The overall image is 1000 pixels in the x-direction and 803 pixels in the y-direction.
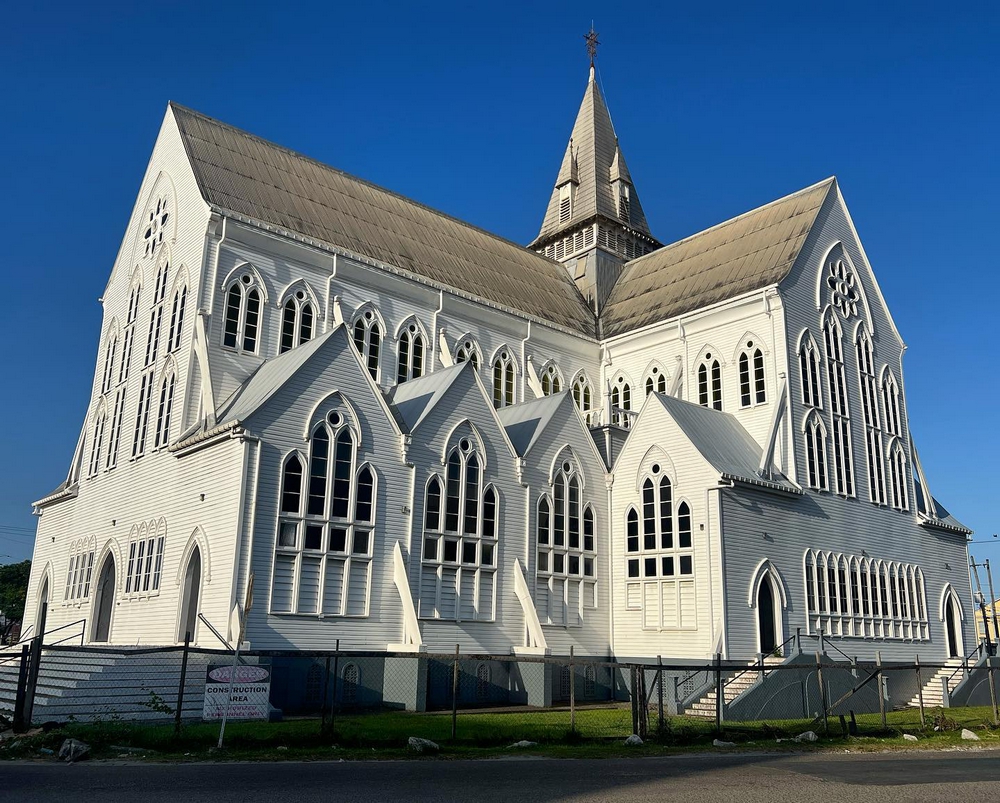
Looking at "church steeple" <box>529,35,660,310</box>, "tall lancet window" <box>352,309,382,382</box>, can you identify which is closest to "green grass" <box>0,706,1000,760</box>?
"tall lancet window" <box>352,309,382,382</box>

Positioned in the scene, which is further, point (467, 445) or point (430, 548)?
point (467, 445)

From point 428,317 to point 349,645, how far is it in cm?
1555

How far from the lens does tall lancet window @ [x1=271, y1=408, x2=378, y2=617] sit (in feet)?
86.9

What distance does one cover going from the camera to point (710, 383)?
4025 cm

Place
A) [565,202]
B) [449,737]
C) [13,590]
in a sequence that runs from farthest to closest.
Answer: [13,590]
[565,202]
[449,737]

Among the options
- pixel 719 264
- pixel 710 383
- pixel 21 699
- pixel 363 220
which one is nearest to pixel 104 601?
pixel 21 699

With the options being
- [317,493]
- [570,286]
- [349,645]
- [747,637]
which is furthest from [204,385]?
[570,286]

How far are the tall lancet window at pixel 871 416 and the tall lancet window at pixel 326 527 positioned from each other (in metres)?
24.1

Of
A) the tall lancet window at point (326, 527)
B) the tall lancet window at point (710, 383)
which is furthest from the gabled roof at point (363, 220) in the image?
the tall lancet window at point (326, 527)

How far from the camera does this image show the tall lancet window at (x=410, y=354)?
36.9m

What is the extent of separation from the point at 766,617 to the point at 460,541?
1199 cm

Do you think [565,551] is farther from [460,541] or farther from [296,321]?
[296,321]

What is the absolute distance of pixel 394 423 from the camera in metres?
29.8

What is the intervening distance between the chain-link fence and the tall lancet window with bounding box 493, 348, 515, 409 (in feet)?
41.6
